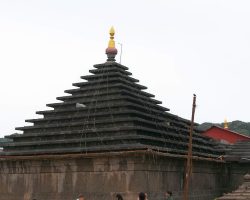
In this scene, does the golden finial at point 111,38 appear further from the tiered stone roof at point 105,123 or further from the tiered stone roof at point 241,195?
the tiered stone roof at point 241,195

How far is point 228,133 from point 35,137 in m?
21.1

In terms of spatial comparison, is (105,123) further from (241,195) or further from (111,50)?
(241,195)

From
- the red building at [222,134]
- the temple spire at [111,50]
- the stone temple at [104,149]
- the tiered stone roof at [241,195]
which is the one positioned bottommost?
the tiered stone roof at [241,195]

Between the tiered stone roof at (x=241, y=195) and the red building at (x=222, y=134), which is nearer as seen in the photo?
the tiered stone roof at (x=241, y=195)

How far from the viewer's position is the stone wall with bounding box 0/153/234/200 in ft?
56.8

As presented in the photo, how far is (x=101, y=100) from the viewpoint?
1977 cm

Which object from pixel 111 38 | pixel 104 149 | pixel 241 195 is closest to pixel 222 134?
pixel 111 38

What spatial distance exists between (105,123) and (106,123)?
1.7 inches

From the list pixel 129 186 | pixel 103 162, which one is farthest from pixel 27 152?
pixel 129 186

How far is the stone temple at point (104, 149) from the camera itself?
17500 mm

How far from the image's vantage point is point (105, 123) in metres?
18.7

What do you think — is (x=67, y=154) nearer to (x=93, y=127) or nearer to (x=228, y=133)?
(x=93, y=127)

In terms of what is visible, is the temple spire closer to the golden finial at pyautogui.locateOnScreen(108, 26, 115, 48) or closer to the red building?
the golden finial at pyautogui.locateOnScreen(108, 26, 115, 48)

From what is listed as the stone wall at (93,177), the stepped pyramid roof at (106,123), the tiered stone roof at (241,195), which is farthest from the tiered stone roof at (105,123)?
the tiered stone roof at (241,195)
